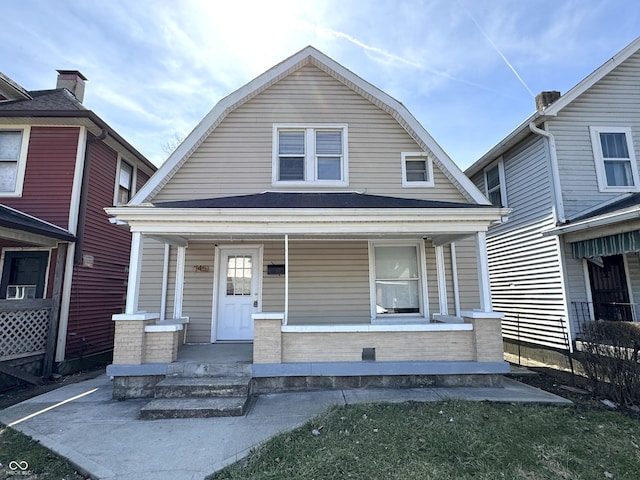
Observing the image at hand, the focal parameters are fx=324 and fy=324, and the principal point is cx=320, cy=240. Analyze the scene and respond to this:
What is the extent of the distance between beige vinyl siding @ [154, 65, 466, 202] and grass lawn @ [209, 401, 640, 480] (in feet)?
15.3

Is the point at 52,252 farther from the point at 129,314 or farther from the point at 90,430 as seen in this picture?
the point at 90,430

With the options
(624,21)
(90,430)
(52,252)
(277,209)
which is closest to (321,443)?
(90,430)

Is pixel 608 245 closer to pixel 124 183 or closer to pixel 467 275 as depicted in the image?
pixel 467 275

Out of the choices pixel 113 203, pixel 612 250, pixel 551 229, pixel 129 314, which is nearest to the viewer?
pixel 129 314

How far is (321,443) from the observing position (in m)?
3.59

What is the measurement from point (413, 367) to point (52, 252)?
8.35 m

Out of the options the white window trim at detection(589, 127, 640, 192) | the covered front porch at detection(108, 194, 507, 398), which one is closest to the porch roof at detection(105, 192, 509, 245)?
the covered front porch at detection(108, 194, 507, 398)

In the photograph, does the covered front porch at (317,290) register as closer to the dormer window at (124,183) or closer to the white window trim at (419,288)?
the white window trim at (419,288)

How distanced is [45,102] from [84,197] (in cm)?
275

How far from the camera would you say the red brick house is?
22.9 ft

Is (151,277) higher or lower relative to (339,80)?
lower

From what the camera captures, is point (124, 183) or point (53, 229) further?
point (124, 183)

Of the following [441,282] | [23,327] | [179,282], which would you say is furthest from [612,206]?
[23,327]

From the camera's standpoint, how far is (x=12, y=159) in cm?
791
